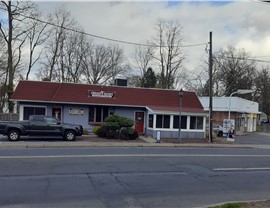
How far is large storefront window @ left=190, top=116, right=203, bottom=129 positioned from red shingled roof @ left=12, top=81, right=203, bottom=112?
38.8 inches

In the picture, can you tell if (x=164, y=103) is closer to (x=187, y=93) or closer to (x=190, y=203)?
(x=187, y=93)

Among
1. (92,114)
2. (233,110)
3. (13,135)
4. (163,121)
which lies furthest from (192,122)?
(233,110)

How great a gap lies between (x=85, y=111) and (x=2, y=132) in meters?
9.71

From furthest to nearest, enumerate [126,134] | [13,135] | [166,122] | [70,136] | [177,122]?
1. [177,122]
2. [166,122]
3. [126,134]
4. [70,136]
5. [13,135]

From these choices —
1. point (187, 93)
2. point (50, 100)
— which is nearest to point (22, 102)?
point (50, 100)

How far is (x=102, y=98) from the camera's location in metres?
32.0

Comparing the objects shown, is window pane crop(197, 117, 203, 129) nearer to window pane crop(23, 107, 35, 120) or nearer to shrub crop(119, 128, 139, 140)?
shrub crop(119, 128, 139, 140)

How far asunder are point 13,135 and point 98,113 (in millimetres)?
10335

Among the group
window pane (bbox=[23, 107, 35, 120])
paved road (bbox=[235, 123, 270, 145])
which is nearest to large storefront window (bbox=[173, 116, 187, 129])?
paved road (bbox=[235, 123, 270, 145])

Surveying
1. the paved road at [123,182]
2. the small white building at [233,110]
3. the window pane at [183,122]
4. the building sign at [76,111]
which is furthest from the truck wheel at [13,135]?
the small white building at [233,110]

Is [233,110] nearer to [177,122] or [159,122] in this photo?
[177,122]

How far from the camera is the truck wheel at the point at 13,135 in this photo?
23.2 metres

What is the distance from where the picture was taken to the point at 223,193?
9336 millimetres

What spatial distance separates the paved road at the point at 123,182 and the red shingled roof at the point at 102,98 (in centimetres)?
1582
